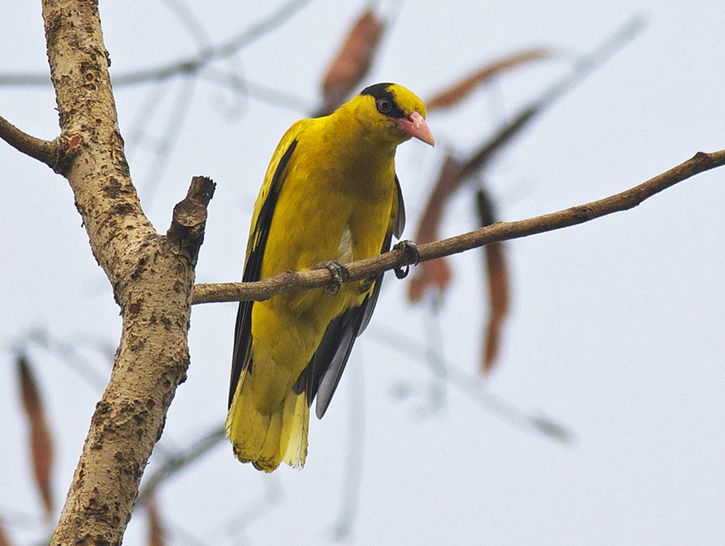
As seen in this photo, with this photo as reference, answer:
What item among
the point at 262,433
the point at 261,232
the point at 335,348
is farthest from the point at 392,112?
the point at 262,433

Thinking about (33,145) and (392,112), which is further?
(392,112)

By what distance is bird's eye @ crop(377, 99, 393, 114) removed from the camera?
4219 millimetres

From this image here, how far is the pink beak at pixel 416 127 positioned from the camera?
3.91 meters

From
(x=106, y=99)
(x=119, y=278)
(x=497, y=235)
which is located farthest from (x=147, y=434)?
(x=497, y=235)

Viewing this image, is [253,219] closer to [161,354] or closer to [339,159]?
[339,159]

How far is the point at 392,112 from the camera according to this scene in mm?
4211

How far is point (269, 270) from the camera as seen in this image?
4340mm

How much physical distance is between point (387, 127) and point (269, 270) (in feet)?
2.58

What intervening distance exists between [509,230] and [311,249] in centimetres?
171

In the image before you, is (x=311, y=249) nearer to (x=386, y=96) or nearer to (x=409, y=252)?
(x=386, y=96)

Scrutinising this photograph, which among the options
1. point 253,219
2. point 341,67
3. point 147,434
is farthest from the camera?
point 253,219

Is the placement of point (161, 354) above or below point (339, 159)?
below

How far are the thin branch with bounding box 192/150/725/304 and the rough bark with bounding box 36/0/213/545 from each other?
0.30m

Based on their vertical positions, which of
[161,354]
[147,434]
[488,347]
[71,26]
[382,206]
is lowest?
[147,434]
